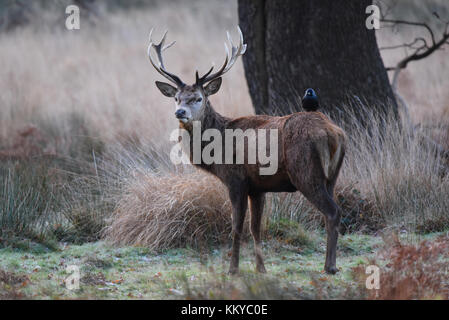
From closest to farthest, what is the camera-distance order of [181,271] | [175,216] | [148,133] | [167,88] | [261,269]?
[261,269] < [181,271] < [167,88] < [175,216] < [148,133]

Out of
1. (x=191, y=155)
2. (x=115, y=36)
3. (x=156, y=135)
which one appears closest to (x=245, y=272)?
(x=191, y=155)

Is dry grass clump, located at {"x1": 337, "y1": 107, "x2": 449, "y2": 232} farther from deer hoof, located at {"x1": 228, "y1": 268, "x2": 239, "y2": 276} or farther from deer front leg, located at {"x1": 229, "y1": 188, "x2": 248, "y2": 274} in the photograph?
deer hoof, located at {"x1": 228, "y1": 268, "x2": 239, "y2": 276}

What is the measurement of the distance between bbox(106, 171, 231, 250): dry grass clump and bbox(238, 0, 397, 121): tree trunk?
6.96 ft

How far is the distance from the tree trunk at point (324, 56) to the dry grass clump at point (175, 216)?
212 cm

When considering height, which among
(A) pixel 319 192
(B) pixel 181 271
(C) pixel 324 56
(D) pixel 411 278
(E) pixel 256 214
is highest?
(C) pixel 324 56

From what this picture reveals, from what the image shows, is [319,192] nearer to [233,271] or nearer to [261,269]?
[261,269]

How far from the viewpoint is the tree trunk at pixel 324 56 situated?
942cm

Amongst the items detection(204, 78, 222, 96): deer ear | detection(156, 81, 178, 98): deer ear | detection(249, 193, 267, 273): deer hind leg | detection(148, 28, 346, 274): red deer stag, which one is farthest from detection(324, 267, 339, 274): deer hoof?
detection(156, 81, 178, 98): deer ear

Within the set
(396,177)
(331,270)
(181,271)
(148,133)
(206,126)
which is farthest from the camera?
(148,133)

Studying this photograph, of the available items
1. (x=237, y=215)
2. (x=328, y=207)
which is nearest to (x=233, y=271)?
(x=237, y=215)

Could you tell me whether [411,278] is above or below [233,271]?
above

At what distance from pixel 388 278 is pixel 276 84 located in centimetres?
513

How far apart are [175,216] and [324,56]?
136 inches

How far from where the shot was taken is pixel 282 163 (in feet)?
19.8
